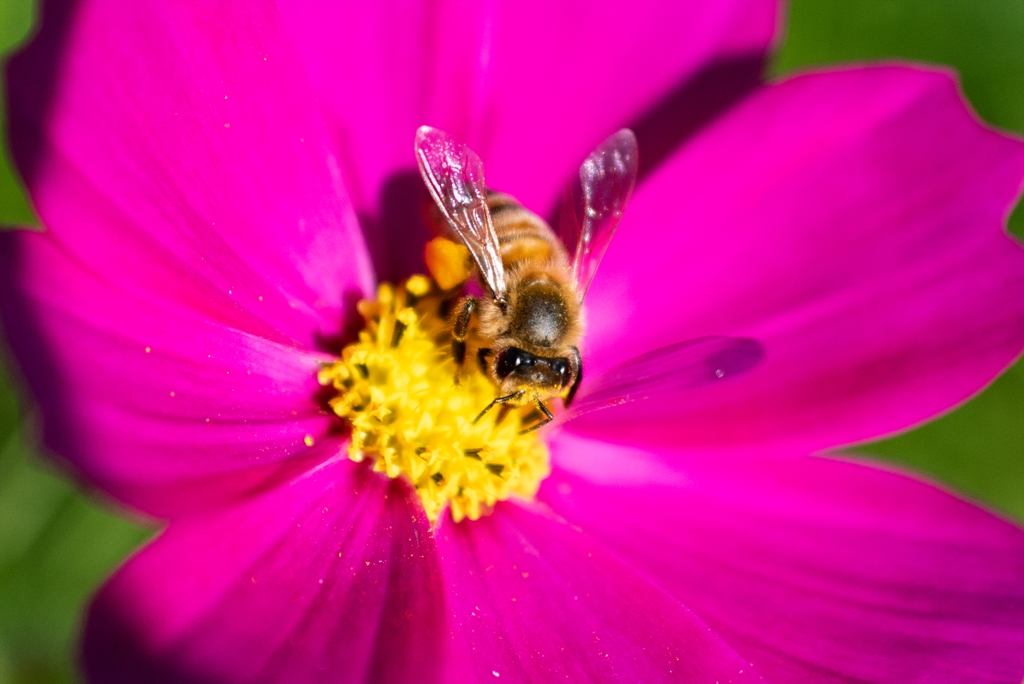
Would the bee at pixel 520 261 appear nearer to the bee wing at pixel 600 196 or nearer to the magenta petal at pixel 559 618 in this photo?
the bee wing at pixel 600 196

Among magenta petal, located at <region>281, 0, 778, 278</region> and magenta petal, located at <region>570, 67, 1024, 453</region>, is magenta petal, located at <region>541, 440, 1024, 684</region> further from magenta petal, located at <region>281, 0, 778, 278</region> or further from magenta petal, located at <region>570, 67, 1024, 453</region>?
magenta petal, located at <region>281, 0, 778, 278</region>

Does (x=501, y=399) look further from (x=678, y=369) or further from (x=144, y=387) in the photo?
(x=144, y=387)

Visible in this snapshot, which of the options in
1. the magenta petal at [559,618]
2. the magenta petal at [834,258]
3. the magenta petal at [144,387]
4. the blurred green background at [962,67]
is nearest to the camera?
the magenta petal at [144,387]

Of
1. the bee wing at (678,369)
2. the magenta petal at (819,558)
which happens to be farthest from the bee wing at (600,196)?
the magenta petal at (819,558)

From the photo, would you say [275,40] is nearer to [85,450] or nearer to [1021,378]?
[85,450]

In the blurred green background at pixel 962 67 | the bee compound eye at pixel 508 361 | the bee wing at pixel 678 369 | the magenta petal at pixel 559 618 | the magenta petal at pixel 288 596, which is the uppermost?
the blurred green background at pixel 962 67

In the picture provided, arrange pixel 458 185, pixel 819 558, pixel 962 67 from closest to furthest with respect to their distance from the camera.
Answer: pixel 458 185 → pixel 819 558 → pixel 962 67

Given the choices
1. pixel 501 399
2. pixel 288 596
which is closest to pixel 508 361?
pixel 501 399
